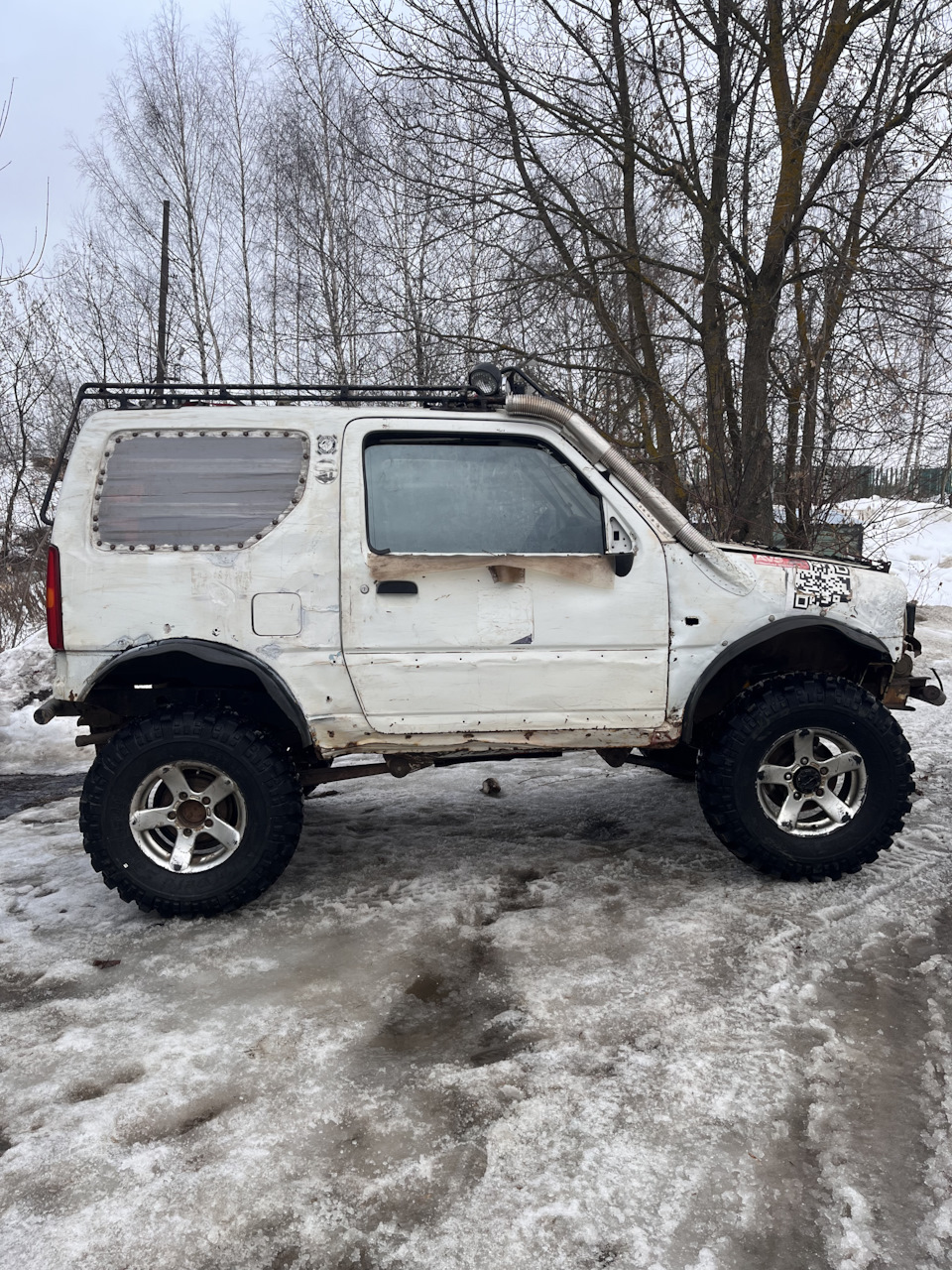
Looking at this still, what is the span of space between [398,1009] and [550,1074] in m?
0.62

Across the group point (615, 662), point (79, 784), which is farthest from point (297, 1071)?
point (79, 784)

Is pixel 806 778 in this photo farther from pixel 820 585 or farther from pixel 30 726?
pixel 30 726

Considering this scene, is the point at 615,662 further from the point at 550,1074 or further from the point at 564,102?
the point at 564,102

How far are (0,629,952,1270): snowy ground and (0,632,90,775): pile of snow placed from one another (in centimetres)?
244

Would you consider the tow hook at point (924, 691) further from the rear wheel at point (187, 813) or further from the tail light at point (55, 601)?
the tail light at point (55, 601)

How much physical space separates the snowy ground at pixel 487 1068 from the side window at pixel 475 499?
1.53 m

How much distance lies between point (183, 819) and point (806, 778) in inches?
106

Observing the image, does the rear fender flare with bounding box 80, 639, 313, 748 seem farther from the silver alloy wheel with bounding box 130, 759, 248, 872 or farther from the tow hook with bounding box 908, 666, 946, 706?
the tow hook with bounding box 908, 666, 946, 706

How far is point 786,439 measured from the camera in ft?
30.3

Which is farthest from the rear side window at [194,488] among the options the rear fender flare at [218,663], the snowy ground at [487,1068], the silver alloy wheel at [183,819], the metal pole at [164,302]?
the metal pole at [164,302]

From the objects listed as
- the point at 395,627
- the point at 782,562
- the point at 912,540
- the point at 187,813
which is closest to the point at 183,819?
the point at 187,813

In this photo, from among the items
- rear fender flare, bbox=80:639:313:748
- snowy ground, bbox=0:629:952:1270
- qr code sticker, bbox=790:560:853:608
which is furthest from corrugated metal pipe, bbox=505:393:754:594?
rear fender flare, bbox=80:639:313:748

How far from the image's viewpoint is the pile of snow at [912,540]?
9.65 m

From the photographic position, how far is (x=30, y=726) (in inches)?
279
